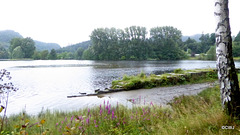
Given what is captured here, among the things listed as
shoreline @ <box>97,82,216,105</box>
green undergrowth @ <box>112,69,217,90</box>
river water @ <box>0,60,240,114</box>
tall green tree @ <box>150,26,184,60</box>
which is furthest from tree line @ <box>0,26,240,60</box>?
shoreline @ <box>97,82,216,105</box>

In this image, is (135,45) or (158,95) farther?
(135,45)

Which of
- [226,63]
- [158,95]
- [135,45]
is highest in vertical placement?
[135,45]

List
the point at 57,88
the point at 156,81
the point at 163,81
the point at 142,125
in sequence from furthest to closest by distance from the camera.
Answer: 1. the point at 57,88
2. the point at 163,81
3. the point at 156,81
4. the point at 142,125

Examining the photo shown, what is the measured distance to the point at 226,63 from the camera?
9.30 ft

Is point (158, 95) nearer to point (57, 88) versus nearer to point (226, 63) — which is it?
point (226, 63)

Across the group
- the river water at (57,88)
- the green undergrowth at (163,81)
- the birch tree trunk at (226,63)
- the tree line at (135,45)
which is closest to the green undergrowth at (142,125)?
the birch tree trunk at (226,63)

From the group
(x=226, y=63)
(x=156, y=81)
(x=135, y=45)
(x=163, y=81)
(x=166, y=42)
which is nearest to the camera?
(x=226, y=63)

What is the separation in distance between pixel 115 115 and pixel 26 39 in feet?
380

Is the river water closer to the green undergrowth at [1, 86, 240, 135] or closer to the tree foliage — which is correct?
the green undergrowth at [1, 86, 240, 135]

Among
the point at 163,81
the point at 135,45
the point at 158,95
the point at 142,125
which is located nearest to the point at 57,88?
the point at 163,81

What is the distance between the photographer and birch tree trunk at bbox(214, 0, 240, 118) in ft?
9.18

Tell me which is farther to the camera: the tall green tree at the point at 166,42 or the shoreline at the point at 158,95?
the tall green tree at the point at 166,42

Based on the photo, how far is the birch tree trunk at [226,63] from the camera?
110 inches

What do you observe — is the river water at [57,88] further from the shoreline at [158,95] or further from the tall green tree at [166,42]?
the tall green tree at [166,42]
